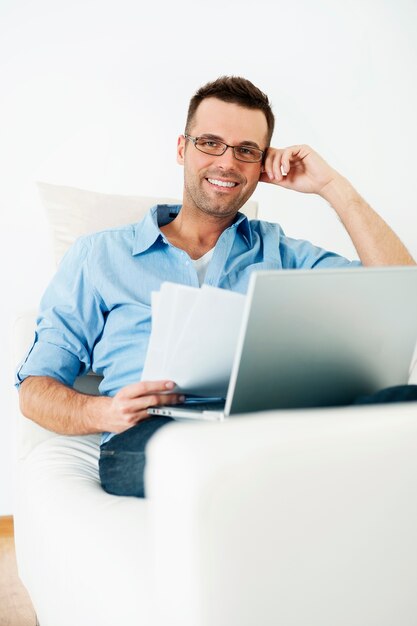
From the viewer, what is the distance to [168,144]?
2.39 m

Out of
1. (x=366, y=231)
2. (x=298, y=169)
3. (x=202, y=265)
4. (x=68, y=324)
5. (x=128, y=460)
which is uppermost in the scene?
(x=298, y=169)

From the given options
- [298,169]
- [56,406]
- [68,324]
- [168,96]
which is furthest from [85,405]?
[168,96]

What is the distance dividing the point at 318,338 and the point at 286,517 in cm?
30

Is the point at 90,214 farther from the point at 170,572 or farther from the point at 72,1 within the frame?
the point at 170,572

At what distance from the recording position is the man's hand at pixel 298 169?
176cm

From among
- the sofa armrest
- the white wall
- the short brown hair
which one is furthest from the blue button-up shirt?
the sofa armrest

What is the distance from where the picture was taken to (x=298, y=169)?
1.82 meters

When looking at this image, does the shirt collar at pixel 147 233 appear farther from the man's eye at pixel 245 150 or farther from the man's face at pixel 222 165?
the man's eye at pixel 245 150

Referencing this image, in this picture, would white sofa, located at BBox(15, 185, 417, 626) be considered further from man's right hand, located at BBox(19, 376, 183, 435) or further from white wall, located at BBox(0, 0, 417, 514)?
white wall, located at BBox(0, 0, 417, 514)

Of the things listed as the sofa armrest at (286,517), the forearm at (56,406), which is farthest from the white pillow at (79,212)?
the sofa armrest at (286,517)

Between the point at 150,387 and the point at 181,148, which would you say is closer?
the point at 150,387

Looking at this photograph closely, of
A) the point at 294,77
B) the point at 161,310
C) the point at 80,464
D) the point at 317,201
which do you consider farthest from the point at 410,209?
the point at 161,310

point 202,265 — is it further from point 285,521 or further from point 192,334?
point 285,521

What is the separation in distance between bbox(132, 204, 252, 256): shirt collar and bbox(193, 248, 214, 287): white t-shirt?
0.09 meters
